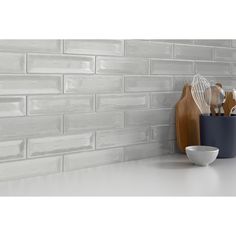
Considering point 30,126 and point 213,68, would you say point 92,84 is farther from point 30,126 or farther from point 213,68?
point 213,68

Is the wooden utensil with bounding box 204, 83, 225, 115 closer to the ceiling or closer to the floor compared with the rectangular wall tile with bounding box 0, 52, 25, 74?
closer to the floor

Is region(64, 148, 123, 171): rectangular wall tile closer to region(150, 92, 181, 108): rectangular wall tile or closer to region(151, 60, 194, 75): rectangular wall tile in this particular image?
region(150, 92, 181, 108): rectangular wall tile

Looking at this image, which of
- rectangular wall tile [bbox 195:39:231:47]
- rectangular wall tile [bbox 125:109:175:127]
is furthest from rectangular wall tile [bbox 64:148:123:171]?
rectangular wall tile [bbox 195:39:231:47]

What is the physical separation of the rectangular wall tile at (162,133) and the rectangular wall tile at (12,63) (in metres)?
0.57

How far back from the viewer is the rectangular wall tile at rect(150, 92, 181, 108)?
61.6 inches

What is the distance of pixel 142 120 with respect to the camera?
154 cm

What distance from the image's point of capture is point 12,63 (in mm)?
1187

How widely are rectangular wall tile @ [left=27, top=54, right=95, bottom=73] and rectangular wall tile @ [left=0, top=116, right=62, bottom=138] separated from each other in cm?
14

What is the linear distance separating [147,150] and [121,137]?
0.14 m

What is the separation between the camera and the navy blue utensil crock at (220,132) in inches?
59.4

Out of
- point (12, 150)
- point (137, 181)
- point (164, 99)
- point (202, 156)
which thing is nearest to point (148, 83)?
point (164, 99)
